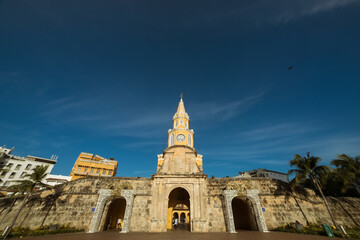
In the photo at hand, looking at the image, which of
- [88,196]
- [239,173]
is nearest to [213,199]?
[88,196]

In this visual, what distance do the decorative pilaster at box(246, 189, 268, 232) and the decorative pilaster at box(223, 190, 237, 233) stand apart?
2.06 meters

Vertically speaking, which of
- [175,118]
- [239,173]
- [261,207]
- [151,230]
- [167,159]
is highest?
[175,118]

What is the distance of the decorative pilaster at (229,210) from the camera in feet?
58.6

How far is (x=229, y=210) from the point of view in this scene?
18.8 metres

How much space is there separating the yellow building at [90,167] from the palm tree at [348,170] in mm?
50360

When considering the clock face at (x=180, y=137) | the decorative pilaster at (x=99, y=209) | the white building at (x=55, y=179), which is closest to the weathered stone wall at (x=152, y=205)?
the decorative pilaster at (x=99, y=209)

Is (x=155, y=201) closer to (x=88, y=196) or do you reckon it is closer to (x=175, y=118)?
(x=88, y=196)

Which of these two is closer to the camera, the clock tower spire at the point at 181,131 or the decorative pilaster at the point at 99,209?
the decorative pilaster at the point at 99,209

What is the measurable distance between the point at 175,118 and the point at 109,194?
18.0m

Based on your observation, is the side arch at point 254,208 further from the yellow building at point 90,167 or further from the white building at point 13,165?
the white building at point 13,165

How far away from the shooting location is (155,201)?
1980 cm

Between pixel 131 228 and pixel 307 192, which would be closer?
pixel 131 228

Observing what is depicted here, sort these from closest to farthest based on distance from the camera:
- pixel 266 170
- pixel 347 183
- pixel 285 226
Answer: pixel 285 226, pixel 347 183, pixel 266 170

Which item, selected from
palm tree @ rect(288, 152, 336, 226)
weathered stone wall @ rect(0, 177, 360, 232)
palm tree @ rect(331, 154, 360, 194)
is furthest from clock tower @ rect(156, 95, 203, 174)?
palm tree @ rect(331, 154, 360, 194)
